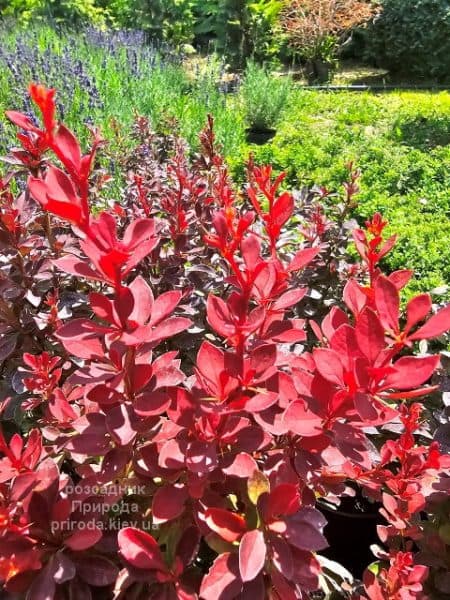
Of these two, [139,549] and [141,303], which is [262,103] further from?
[139,549]

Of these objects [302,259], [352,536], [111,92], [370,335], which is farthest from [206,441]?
[111,92]

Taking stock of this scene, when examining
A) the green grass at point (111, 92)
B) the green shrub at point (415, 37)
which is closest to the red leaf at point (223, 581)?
the green grass at point (111, 92)

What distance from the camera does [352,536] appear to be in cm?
166

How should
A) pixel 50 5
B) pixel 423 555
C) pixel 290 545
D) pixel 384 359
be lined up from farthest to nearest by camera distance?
pixel 50 5 → pixel 423 555 → pixel 290 545 → pixel 384 359

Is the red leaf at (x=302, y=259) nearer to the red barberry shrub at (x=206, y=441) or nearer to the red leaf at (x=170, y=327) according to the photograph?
the red barberry shrub at (x=206, y=441)

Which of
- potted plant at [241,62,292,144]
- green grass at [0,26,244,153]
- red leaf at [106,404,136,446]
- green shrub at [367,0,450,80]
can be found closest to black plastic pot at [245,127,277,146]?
potted plant at [241,62,292,144]

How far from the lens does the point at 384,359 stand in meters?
0.74

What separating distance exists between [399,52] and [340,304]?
31.3 ft

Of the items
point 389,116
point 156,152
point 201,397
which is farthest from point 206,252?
point 389,116

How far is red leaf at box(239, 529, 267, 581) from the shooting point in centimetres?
Answer: 71

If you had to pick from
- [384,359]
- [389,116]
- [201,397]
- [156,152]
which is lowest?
[389,116]

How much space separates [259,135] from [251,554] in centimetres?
632

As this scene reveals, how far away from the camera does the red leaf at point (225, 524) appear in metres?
0.79

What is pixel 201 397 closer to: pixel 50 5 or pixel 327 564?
pixel 327 564
